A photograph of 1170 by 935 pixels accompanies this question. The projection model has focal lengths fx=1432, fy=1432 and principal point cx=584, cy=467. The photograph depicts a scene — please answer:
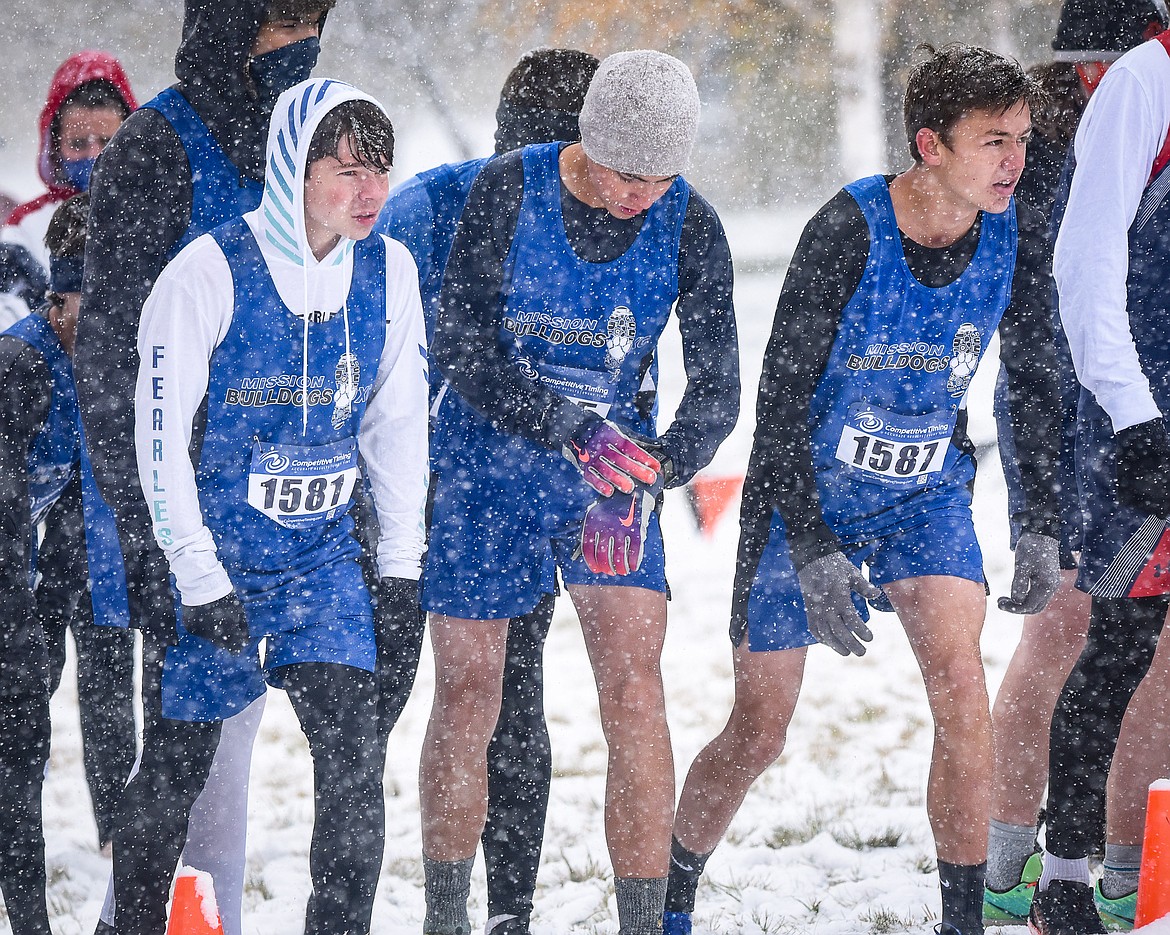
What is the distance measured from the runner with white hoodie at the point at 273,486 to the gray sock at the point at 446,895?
55cm

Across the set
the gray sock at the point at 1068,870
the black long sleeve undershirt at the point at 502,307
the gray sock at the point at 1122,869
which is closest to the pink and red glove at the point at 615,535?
the black long sleeve undershirt at the point at 502,307

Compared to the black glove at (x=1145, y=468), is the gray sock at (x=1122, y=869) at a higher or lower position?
lower

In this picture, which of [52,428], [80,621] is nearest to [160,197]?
[52,428]

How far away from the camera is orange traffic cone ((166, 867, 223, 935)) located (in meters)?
2.43

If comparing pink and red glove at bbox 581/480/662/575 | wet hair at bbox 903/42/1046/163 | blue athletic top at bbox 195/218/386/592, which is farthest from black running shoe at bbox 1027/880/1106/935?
blue athletic top at bbox 195/218/386/592

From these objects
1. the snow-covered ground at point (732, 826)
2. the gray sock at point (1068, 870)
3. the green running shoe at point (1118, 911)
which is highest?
the gray sock at point (1068, 870)

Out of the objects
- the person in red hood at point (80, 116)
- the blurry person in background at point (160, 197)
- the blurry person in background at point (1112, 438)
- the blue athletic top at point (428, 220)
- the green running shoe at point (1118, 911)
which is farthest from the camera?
the person in red hood at point (80, 116)

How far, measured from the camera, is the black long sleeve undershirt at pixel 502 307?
3398 mm

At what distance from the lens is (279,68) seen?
3.13m

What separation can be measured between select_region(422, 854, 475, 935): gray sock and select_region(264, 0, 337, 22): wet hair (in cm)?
199

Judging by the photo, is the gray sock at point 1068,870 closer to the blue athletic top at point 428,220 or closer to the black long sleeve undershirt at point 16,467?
the blue athletic top at point 428,220

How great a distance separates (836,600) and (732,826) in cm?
167

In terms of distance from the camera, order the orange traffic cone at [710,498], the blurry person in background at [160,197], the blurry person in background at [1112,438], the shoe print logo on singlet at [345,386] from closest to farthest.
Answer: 1. the blurry person in background at [160,197]
2. the shoe print logo on singlet at [345,386]
3. the blurry person in background at [1112,438]
4. the orange traffic cone at [710,498]

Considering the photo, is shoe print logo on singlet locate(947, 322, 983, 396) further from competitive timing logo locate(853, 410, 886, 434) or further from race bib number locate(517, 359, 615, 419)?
race bib number locate(517, 359, 615, 419)
